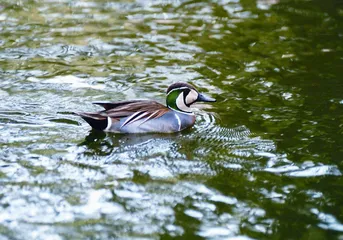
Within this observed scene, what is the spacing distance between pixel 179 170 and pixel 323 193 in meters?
1.63

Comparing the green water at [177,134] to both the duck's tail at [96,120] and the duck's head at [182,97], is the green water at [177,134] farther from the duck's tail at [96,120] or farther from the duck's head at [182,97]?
the duck's head at [182,97]

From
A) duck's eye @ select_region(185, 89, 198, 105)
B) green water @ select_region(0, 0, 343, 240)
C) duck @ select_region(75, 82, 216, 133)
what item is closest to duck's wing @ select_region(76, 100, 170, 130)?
duck @ select_region(75, 82, 216, 133)

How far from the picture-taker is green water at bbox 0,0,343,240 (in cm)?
733

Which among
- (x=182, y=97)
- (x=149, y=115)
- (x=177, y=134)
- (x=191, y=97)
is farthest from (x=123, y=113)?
(x=191, y=97)

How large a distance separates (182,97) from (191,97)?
0.13 m

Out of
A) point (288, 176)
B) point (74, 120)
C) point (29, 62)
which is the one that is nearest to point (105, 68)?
point (29, 62)

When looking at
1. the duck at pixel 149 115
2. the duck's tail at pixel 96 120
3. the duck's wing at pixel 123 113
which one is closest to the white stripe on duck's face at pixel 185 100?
the duck at pixel 149 115

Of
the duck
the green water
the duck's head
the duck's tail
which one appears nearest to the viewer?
the green water

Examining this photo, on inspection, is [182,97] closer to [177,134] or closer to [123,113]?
[177,134]

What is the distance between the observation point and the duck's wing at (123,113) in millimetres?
9523

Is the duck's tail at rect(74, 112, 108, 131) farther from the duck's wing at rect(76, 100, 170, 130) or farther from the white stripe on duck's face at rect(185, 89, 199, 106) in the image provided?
the white stripe on duck's face at rect(185, 89, 199, 106)

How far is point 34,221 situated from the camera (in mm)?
7141

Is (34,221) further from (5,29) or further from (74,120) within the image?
(5,29)

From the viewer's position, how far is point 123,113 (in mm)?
9617
